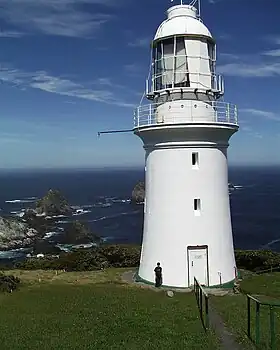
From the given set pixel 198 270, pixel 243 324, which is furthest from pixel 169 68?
pixel 243 324

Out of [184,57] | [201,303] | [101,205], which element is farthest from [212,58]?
[101,205]

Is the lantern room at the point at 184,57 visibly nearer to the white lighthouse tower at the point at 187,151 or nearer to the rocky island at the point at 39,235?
the white lighthouse tower at the point at 187,151

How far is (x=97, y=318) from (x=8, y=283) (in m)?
4.95

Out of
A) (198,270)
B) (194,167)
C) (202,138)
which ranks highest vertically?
(202,138)

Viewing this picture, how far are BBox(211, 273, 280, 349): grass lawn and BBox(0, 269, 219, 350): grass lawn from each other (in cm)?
68

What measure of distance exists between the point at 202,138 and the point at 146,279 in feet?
16.7

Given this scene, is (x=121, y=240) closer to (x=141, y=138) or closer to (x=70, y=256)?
(x=70, y=256)

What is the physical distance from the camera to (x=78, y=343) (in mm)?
9273

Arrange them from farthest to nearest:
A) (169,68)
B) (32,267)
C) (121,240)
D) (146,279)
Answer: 1. (121,240)
2. (32,267)
3. (146,279)
4. (169,68)

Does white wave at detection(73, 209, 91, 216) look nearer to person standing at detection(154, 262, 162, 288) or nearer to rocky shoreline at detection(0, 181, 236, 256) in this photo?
rocky shoreline at detection(0, 181, 236, 256)

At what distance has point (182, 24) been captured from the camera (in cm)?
1416

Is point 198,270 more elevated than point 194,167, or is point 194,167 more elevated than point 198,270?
point 194,167

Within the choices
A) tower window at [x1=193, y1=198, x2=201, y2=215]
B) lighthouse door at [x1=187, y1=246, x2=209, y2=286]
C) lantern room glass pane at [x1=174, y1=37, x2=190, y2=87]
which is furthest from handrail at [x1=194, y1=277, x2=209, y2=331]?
lantern room glass pane at [x1=174, y1=37, x2=190, y2=87]

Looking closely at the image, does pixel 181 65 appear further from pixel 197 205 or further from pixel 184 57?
pixel 197 205
